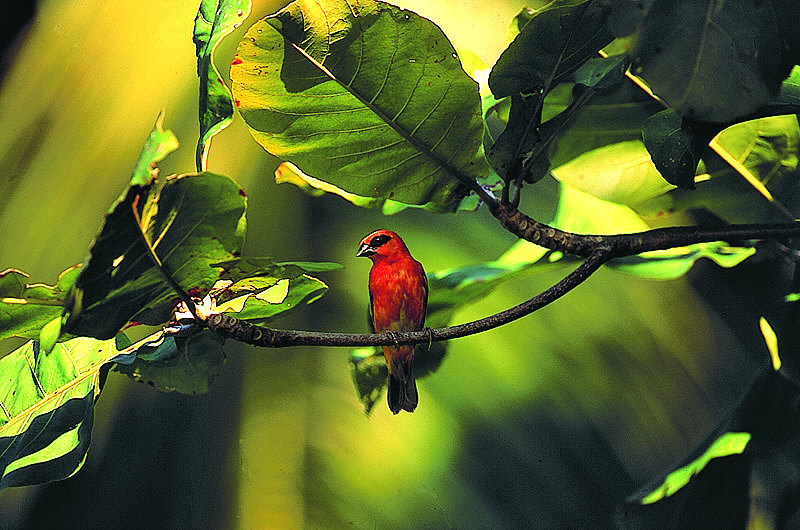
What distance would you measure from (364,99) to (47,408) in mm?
381

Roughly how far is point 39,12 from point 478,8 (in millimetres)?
700

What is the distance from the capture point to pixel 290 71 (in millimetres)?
439

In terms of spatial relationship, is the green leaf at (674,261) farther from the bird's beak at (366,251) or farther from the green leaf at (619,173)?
the bird's beak at (366,251)

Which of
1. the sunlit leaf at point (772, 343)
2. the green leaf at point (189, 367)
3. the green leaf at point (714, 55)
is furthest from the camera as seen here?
the sunlit leaf at point (772, 343)

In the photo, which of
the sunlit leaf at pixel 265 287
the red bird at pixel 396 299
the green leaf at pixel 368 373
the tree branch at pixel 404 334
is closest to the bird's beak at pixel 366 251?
the red bird at pixel 396 299

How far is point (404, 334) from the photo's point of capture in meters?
0.46

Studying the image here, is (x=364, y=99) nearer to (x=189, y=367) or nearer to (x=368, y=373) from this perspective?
(x=189, y=367)

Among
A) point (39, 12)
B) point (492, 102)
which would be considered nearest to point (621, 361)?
point (492, 102)

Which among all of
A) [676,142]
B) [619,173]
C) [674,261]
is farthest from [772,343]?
[676,142]

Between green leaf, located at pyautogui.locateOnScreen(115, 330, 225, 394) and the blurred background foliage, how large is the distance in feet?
1.05

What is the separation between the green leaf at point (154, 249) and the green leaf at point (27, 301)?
4cm

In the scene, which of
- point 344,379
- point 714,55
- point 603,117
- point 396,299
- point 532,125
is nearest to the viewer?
point 714,55

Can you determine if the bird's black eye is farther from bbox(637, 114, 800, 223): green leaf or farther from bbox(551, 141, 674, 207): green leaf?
bbox(637, 114, 800, 223): green leaf

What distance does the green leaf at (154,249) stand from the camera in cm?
39
